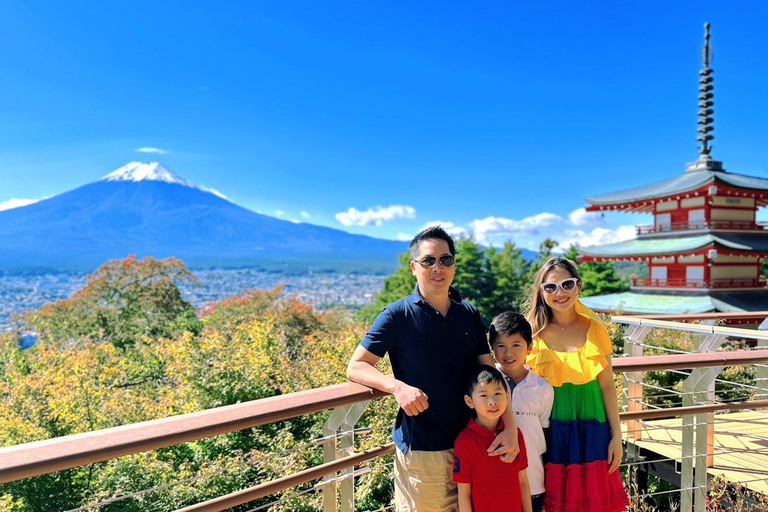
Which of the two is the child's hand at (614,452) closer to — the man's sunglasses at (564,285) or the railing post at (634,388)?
the man's sunglasses at (564,285)

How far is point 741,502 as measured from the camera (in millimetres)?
2646

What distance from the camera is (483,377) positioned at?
1.44 m

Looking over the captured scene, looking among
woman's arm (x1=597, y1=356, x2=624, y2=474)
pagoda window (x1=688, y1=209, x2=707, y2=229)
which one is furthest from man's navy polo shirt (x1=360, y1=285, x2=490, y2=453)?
pagoda window (x1=688, y1=209, x2=707, y2=229)

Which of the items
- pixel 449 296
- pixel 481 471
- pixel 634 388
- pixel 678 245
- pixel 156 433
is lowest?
pixel 634 388

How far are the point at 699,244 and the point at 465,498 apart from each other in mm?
16390

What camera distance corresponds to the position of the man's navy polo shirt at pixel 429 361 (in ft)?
4.91

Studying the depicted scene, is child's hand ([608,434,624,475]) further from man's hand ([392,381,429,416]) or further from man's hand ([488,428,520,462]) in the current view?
man's hand ([392,381,429,416])

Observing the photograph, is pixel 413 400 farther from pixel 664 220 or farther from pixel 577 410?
pixel 664 220

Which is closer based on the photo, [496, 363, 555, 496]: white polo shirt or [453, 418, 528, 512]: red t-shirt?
[453, 418, 528, 512]: red t-shirt

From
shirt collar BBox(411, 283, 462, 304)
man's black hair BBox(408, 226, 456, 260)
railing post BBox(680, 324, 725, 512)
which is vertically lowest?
railing post BBox(680, 324, 725, 512)

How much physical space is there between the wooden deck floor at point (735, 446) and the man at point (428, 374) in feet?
5.29

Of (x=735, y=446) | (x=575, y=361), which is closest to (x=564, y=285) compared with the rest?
(x=575, y=361)

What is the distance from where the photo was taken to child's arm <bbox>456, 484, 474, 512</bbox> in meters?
1.47

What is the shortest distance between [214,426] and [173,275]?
20394 millimetres
